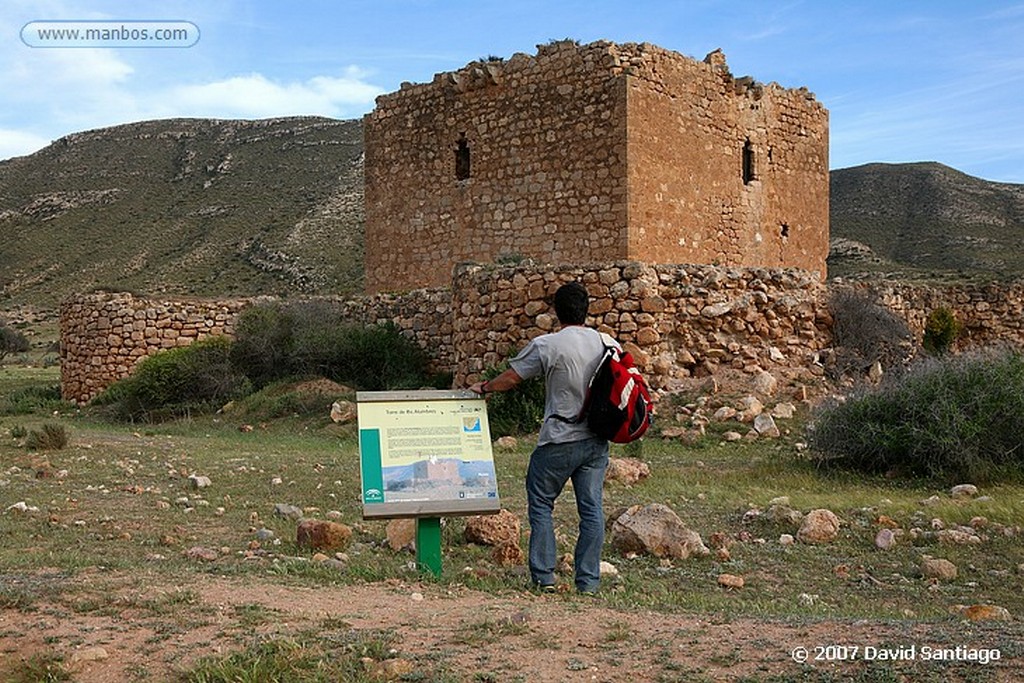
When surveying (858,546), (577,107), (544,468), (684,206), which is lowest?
(858,546)

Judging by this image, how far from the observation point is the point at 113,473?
8688mm

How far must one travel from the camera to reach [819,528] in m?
6.33

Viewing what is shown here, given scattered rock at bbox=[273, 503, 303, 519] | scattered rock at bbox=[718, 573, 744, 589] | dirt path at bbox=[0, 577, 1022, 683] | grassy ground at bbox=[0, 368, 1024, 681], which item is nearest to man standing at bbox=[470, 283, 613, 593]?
grassy ground at bbox=[0, 368, 1024, 681]

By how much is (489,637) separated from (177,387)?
12220 mm

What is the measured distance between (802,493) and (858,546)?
155 centimetres

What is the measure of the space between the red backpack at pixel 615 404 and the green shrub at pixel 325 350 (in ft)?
29.8

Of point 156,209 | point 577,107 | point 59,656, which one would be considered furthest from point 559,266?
point 156,209

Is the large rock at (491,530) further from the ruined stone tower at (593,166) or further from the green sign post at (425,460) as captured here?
the ruined stone tower at (593,166)

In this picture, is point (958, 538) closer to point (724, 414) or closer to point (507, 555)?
point (507, 555)

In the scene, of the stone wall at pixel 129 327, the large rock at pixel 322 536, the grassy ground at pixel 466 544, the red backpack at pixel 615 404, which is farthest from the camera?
the stone wall at pixel 129 327

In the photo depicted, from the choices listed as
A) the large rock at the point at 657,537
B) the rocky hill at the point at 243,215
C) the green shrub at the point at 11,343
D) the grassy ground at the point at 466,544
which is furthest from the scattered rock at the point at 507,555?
the green shrub at the point at 11,343

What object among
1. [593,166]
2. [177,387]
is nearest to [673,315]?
[593,166]

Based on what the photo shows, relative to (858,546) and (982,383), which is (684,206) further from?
(858,546)

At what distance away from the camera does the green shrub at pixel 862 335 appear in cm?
1228
